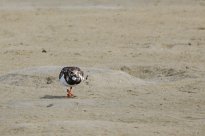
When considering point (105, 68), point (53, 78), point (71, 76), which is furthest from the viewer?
point (105, 68)

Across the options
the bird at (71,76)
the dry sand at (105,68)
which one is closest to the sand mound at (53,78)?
the dry sand at (105,68)

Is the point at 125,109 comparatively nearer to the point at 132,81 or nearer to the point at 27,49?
the point at 132,81

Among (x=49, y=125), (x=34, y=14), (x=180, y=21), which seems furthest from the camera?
(x=34, y=14)

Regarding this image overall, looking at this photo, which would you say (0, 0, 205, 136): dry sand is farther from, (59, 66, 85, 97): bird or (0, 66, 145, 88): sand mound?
(59, 66, 85, 97): bird

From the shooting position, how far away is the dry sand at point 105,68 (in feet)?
35.8

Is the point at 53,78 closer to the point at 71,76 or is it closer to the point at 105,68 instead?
the point at 105,68

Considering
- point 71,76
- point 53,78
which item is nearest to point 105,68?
point 53,78

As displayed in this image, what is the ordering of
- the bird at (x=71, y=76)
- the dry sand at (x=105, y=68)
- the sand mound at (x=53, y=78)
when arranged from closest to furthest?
the dry sand at (x=105, y=68), the bird at (x=71, y=76), the sand mound at (x=53, y=78)

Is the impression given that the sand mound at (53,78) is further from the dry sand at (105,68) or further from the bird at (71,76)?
the bird at (71,76)

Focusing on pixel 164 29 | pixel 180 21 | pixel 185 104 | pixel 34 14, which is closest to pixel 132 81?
pixel 185 104

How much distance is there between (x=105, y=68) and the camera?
1590 centimetres

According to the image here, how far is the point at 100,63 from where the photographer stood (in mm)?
17141

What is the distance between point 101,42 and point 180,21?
4931 mm

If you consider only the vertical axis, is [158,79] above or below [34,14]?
below
